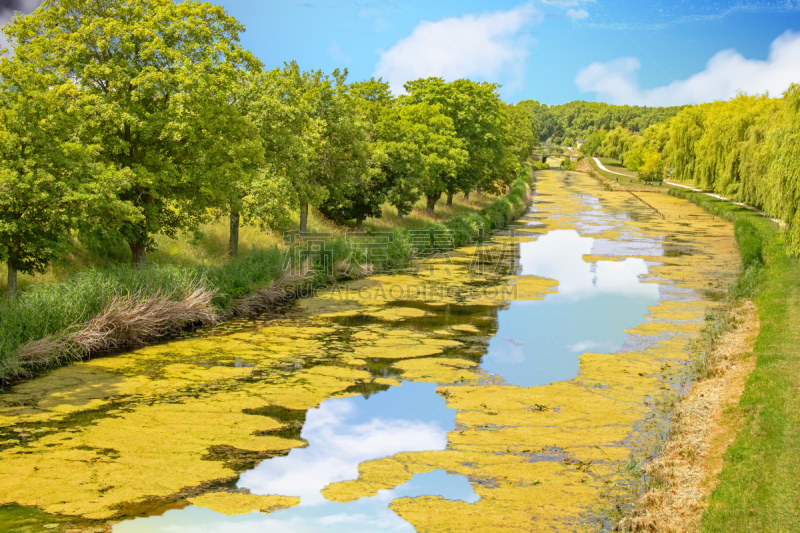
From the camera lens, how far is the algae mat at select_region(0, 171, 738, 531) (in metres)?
8.38

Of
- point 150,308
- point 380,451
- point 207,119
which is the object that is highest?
point 207,119

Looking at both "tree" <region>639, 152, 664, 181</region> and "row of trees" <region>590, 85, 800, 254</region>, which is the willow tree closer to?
"row of trees" <region>590, 85, 800, 254</region>

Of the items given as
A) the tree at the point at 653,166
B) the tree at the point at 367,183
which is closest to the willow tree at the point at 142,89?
the tree at the point at 367,183

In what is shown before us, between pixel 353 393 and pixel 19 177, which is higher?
pixel 19 177

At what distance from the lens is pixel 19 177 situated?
1285 cm

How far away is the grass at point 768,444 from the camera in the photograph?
7266 millimetres

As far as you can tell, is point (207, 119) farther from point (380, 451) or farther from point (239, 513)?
point (239, 513)

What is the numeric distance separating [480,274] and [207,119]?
14.0 meters

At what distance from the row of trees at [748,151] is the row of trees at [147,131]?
48.7 feet

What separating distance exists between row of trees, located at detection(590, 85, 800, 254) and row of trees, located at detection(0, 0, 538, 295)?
48.7 ft

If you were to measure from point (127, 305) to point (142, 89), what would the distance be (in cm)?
553

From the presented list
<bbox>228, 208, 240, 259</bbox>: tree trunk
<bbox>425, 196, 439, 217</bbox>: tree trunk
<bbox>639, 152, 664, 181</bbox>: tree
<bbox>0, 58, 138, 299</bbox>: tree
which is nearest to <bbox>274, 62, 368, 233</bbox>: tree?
<bbox>228, 208, 240, 259</bbox>: tree trunk

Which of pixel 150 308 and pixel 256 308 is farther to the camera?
pixel 256 308

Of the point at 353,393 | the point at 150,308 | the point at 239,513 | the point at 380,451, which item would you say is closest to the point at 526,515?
the point at 380,451
